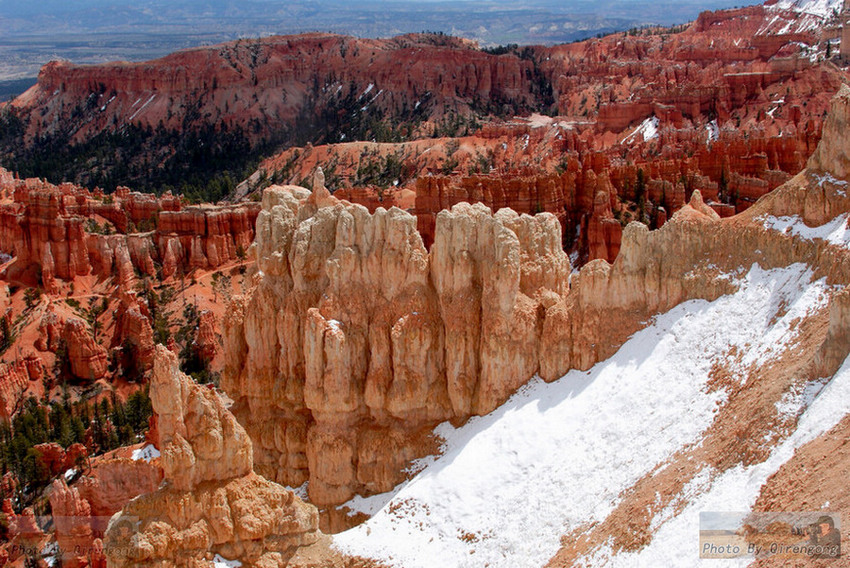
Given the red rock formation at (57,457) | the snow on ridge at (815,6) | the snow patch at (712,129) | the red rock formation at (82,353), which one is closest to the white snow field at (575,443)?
the red rock formation at (57,457)

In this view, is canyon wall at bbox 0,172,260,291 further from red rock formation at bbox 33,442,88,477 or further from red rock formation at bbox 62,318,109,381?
red rock formation at bbox 33,442,88,477

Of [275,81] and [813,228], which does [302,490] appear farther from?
[275,81]

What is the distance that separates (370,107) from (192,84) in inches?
1451

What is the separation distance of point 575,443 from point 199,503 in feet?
39.3

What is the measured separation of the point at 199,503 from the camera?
25031 mm

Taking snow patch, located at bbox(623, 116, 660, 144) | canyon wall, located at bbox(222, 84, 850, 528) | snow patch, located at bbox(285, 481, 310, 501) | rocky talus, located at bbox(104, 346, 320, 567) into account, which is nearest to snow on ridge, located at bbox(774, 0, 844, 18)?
snow patch, located at bbox(623, 116, 660, 144)

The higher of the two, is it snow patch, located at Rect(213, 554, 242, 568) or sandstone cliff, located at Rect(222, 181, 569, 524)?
sandstone cliff, located at Rect(222, 181, 569, 524)

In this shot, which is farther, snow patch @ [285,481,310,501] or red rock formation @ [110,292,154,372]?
red rock formation @ [110,292,154,372]

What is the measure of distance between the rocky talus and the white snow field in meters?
3.28

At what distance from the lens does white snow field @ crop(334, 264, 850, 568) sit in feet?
86.6

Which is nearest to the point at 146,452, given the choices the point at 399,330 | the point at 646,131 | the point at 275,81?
the point at 399,330

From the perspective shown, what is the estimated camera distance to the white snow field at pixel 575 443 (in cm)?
2641

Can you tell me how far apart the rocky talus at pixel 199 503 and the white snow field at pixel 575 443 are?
10.8 feet

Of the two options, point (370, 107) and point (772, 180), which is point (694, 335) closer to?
point (772, 180)
